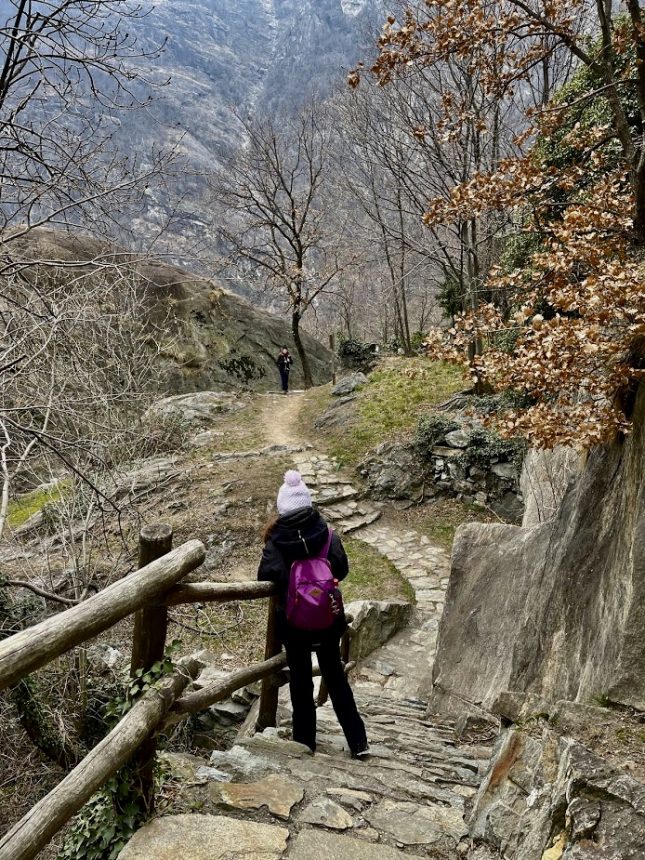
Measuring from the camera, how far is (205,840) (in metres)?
2.04

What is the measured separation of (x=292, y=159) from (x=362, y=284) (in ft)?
44.5

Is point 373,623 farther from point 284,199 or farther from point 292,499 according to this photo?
point 284,199

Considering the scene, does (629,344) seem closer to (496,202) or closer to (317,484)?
(496,202)

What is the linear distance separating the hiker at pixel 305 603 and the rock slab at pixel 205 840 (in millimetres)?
1222

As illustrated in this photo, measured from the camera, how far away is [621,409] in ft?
12.9

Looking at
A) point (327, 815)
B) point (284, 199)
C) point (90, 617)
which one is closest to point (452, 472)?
point (327, 815)

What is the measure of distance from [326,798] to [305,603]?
1.00 m

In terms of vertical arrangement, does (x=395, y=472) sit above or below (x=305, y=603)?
below

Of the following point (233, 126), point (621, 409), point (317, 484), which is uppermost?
point (233, 126)

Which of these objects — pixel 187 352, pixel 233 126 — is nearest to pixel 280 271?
pixel 187 352

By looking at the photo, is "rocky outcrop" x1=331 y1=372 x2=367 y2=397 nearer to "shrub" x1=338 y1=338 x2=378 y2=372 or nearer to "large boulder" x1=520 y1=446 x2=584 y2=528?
"shrub" x1=338 y1=338 x2=378 y2=372

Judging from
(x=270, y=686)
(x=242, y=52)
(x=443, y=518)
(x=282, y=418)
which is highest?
(x=242, y=52)

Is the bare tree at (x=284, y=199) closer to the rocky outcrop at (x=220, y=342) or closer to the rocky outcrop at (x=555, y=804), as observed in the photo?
the rocky outcrop at (x=220, y=342)

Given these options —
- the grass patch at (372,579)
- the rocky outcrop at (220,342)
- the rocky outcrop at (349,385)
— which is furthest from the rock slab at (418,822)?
the rocky outcrop at (220,342)
